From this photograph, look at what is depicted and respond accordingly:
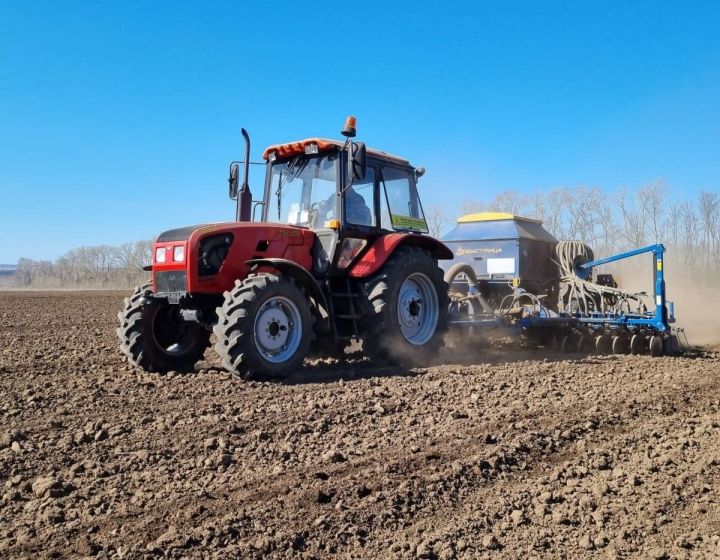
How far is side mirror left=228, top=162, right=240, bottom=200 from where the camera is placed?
7.33m

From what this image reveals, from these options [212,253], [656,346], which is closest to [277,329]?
[212,253]

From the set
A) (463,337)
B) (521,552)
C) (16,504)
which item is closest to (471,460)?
(521,552)

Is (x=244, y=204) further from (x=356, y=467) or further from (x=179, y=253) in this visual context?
(x=356, y=467)

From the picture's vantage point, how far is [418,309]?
777cm

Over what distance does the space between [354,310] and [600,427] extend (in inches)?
126

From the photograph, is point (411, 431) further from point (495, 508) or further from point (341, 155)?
point (341, 155)

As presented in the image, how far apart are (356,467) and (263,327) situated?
2623 millimetres

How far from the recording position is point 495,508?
3186 mm

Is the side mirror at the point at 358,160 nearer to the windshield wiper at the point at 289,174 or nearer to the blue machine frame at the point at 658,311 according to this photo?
the windshield wiper at the point at 289,174

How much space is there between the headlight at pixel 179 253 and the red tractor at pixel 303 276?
20 millimetres

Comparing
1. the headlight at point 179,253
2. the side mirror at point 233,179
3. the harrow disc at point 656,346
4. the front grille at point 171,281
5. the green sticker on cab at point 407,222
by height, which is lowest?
the harrow disc at point 656,346

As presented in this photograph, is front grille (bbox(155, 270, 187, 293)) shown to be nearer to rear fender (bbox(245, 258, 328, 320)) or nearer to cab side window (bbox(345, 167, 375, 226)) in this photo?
rear fender (bbox(245, 258, 328, 320))

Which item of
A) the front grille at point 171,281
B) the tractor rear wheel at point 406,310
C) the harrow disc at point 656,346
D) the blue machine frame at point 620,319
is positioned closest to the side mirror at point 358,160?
the tractor rear wheel at point 406,310

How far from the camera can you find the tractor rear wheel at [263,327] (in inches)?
229
